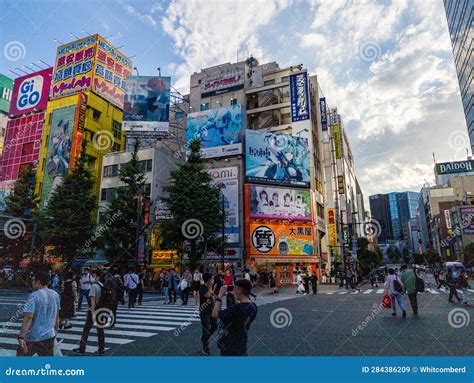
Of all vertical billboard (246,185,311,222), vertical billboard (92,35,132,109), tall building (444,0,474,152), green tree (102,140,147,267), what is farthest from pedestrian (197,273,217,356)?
vertical billboard (92,35,132,109)

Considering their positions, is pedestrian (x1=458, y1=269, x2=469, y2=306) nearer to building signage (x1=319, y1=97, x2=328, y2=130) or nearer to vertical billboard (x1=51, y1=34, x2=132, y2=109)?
vertical billboard (x1=51, y1=34, x2=132, y2=109)

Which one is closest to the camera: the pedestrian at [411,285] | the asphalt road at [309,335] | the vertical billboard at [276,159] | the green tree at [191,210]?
the asphalt road at [309,335]

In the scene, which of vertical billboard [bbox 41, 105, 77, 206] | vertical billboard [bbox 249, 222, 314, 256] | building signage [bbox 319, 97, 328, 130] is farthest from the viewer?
building signage [bbox 319, 97, 328, 130]

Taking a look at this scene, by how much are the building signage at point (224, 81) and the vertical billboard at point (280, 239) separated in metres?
26.4

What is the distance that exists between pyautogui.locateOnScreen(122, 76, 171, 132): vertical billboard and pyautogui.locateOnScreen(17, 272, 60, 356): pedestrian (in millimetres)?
39458

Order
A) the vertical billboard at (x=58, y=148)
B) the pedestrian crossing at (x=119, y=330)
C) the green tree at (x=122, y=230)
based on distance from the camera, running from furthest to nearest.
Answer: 1. the vertical billboard at (x=58, y=148)
2. the green tree at (x=122, y=230)
3. the pedestrian crossing at (x=119, y=330)

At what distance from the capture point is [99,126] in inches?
1970

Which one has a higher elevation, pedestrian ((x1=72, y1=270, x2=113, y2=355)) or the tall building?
the tall building

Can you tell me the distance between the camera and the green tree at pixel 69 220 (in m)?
29.6

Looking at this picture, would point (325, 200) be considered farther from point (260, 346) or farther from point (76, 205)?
point (260, 346)

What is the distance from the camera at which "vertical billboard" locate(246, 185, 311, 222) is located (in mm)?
40062

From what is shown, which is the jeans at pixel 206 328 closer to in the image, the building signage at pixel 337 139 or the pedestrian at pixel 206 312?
the pedestrian at pixel 206 312

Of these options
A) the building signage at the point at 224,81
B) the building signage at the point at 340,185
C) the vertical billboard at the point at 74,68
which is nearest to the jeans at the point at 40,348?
the vertical billboard at the point at 74,68

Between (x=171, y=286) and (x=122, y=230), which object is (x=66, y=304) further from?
(x=122, y=230)
